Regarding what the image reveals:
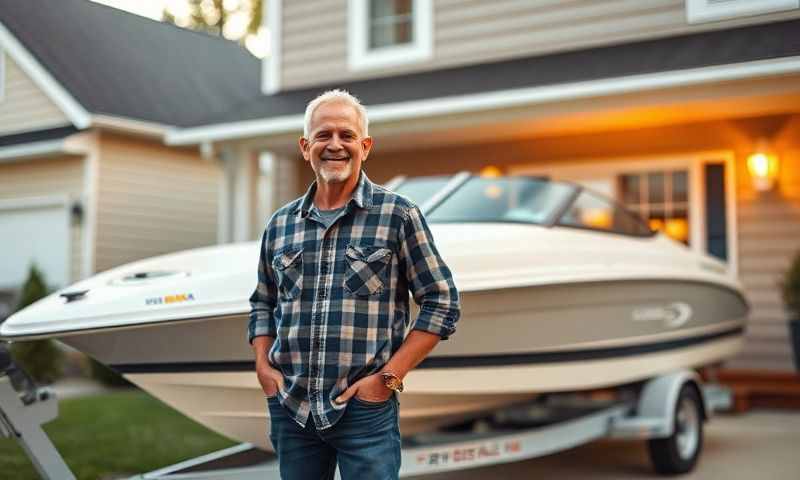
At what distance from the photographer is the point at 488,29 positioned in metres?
8.38

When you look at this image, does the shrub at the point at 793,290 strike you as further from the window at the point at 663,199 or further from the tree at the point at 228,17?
the tree at the point at 228,17

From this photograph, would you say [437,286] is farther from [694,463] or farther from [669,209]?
[669,209]

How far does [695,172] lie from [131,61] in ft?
17.4

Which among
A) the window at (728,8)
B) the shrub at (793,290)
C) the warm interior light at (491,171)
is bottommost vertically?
the shrub at (793,290)

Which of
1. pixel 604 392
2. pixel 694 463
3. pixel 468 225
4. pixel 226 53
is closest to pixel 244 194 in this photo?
pixel 226 53

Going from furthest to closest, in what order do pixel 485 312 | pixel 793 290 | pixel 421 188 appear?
pixel 793 290
pixel 421 188
pixel 485 312

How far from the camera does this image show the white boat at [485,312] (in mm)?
3639

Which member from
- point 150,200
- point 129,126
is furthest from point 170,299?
point 150,200

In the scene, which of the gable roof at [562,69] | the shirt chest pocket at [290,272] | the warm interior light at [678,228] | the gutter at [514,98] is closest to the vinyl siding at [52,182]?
the gutter at [514,98]

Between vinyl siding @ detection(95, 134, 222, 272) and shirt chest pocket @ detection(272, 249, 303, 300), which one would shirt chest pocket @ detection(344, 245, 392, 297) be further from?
vinyl siding @ detection(95, 134, 222, 272)

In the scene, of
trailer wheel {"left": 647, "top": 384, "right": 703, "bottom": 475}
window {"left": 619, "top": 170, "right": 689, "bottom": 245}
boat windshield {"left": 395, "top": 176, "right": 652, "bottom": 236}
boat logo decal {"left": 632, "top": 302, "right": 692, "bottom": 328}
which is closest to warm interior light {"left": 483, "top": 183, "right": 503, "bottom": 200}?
boat windshield {"left": 395, "top": 176, "right": 652, "bottom": 236}

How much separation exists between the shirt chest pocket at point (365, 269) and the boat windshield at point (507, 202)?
8.14ft

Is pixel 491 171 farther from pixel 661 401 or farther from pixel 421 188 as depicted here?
pixel 661 401

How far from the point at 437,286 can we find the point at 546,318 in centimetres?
227
